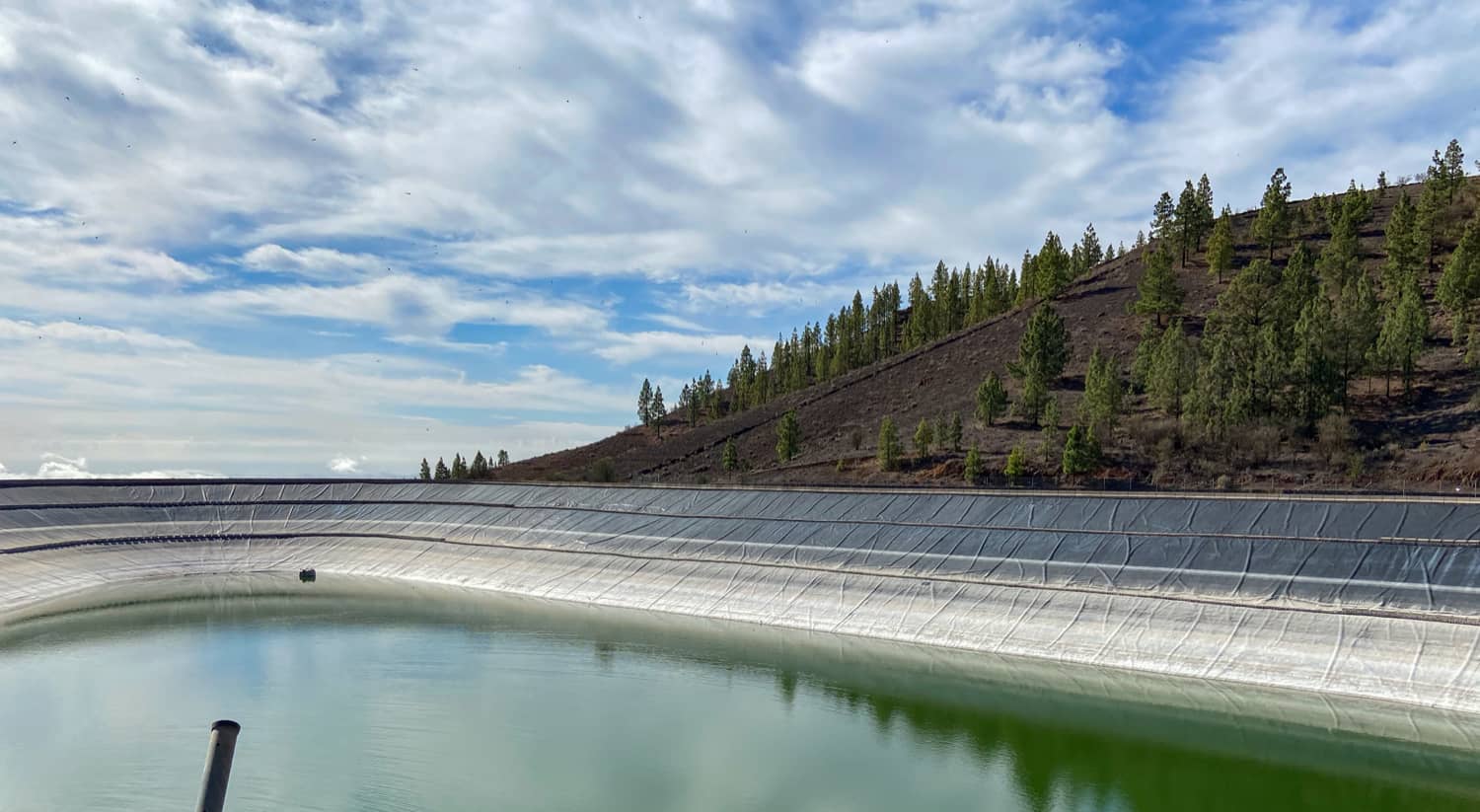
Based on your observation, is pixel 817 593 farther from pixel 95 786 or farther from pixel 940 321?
pixel 940 321

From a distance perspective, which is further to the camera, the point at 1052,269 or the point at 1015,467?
the point at 1052,269

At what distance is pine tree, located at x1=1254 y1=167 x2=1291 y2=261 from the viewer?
113 m

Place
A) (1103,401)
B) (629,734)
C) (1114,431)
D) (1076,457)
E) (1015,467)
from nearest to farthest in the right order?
(629,734)
(1076,457)
(1015,467)
(1103,401)
(1114,431)

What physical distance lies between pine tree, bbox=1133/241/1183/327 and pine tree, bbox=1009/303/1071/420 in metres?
11.5

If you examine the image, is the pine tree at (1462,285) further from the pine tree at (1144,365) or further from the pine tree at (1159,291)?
the pine tree at (1159,291)

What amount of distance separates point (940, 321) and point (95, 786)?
12802 centimetres

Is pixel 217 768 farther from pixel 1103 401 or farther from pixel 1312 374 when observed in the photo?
pixel 1312 374

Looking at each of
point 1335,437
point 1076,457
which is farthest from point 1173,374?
point 1076,457

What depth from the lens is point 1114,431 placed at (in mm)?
79188

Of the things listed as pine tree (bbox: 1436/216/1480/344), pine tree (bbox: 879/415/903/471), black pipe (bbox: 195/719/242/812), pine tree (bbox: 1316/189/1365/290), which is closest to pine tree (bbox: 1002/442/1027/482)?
pine tree (bbox: 879/415/903/471)

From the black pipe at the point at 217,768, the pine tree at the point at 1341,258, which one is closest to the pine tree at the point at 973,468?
the pine tree at the point at 1341,258

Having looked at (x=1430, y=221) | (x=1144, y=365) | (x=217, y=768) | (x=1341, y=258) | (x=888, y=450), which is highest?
(x=1430, y=221)

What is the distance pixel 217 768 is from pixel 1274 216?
126963 mm

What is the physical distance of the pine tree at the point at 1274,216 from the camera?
113m
